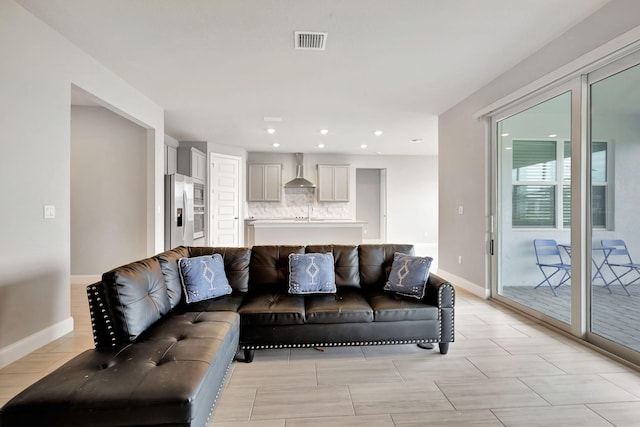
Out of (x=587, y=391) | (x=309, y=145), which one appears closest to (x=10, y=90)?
(x=587, y=391)

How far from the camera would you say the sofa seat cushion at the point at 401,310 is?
247 centimetres

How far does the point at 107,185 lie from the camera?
473 centimetres

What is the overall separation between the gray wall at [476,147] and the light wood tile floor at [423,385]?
1.61 metres

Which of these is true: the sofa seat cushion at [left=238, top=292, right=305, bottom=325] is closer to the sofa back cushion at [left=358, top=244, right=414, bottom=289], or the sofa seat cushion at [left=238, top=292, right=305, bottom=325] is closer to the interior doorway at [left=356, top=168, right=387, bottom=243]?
the sofa back cushion at [left=358, top=244, right=414, bottom=289]

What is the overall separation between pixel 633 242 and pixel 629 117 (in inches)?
37.2

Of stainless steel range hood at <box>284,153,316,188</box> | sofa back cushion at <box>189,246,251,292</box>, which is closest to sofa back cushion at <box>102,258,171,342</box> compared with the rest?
sofa back cushion at <box>189,246,251,292</box>

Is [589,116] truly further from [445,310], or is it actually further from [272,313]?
[272,313]

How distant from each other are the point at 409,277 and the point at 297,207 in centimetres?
623

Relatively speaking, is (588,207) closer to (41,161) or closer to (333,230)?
(333,230)

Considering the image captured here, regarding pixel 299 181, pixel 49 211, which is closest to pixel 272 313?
pixel 49 211

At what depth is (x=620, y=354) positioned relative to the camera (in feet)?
8.16

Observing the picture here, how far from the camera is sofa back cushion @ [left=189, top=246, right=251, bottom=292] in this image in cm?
290

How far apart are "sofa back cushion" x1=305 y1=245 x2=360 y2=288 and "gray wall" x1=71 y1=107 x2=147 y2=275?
3.05 metres

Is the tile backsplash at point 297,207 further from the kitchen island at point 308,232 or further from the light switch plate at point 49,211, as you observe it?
the light switch plate at point 49,211
